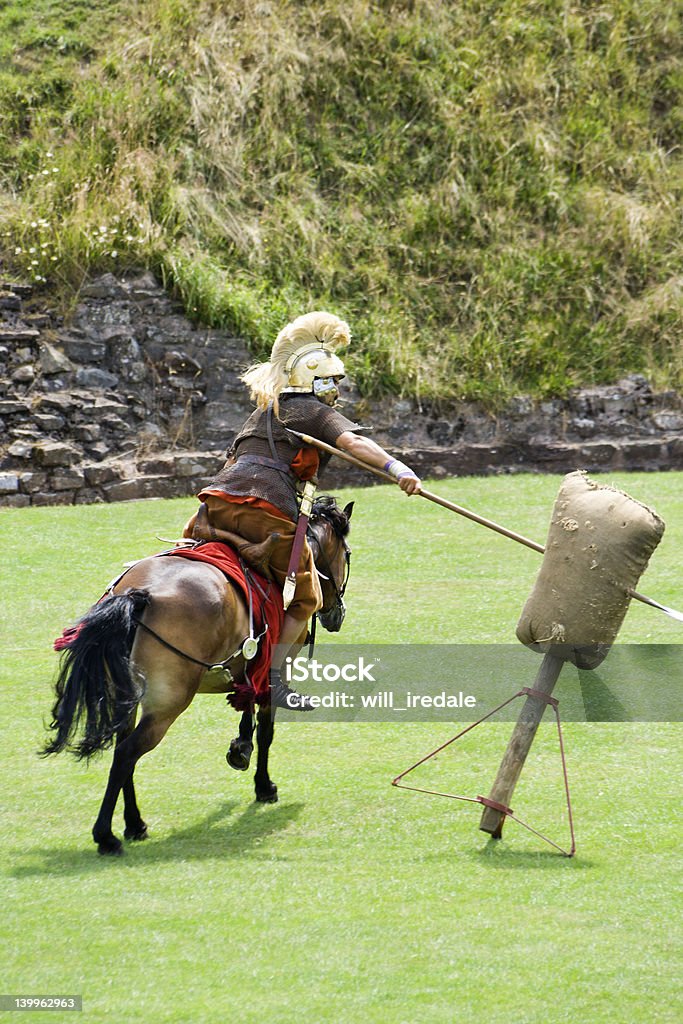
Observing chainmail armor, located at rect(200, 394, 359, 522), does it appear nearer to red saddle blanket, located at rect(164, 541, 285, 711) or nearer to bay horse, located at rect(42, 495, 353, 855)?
red saddle blanket, located at rect(164, 541, 285, 711)

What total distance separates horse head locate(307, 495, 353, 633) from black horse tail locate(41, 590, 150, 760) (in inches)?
61.3

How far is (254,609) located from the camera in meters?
5.33

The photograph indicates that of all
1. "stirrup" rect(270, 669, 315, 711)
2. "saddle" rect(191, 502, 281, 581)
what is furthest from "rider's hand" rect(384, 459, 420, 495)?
"stirrup" rect(270, 669, 315, 711)

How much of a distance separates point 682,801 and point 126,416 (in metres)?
9.49

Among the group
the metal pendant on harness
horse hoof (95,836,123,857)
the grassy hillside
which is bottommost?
the grassy hillside

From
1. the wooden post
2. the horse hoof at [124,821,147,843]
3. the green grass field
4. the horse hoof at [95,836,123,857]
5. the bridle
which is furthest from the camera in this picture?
the bridle

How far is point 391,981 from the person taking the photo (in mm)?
3758

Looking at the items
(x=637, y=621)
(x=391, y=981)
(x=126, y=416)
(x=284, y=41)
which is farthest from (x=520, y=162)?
(x=391, y=981)

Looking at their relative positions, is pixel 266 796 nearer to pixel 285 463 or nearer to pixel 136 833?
pixel 136 833

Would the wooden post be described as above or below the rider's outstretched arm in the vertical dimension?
below

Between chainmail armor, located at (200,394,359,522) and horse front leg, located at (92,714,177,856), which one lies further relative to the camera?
chainmail armor, located at (200,394,359,522)

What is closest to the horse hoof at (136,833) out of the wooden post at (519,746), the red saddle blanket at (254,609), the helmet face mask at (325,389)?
the red saddle blanket at (254,609)

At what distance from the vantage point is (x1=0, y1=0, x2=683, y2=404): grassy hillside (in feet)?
48.2

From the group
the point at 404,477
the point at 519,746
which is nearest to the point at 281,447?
the point at 404,477
